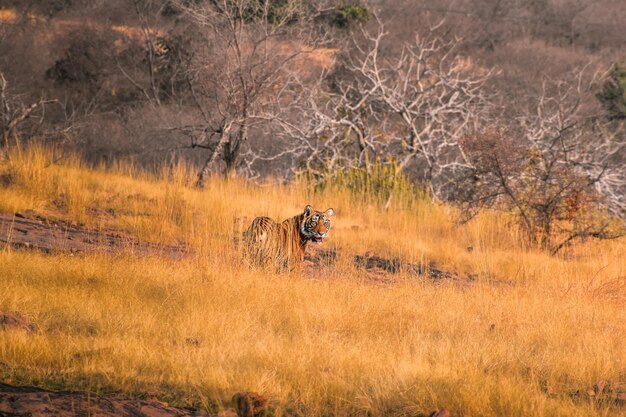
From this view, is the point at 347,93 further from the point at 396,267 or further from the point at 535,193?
the point at 396,267

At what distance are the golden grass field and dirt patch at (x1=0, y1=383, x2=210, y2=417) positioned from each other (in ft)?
0.97

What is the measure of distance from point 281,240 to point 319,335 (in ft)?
5.81

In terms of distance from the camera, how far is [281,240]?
727 cm

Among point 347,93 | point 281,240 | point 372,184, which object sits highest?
point 347,93

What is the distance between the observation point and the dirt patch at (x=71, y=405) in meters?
3.89

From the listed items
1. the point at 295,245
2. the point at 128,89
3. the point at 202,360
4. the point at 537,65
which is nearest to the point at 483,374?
the point at 202,360

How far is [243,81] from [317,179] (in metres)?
1.90

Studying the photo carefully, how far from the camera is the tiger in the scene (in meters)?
7.20

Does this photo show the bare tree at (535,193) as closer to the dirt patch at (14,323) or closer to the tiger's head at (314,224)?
the tiger's head at (314,224)

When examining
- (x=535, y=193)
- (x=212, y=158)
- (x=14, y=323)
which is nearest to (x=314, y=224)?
(x=14, y=323)

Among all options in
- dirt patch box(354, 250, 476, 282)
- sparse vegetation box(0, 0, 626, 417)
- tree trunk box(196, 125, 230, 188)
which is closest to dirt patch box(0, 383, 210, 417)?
sparse vegetation box(0, 0, 626, 417)

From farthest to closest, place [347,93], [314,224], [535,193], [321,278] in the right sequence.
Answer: [347,93], [535,193], [321,278], [314,224]

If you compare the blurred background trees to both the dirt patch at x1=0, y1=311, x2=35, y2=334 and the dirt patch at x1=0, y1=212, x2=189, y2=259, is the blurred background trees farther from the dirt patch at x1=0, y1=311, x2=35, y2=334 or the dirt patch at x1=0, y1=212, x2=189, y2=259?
the dirt patch at x1=0, y1=311, x2=35, y2=334

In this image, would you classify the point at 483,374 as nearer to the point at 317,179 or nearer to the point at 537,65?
the point at 317,179
